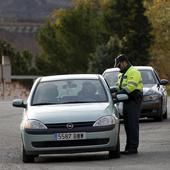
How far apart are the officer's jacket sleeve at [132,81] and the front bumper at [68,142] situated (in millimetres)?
1712

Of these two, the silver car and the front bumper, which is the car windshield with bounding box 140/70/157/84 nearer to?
the silver car

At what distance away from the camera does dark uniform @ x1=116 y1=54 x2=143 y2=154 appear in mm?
15883

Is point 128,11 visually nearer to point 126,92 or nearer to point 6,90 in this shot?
point 6,90

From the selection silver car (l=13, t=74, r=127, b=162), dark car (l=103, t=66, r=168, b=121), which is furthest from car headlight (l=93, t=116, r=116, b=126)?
dark car (l=103, t=66, r=168, b=121)

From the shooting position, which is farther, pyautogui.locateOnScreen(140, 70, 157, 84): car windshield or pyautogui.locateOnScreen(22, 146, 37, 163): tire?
pyautogui.locateOnScreen(140, 70, 157, 84): car windshield

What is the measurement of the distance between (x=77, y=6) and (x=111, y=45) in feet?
65.1

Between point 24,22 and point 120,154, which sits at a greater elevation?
point 120,154

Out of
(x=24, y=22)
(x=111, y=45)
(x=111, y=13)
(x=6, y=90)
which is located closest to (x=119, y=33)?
(x=111, y=13)

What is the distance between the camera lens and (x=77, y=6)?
9538cm

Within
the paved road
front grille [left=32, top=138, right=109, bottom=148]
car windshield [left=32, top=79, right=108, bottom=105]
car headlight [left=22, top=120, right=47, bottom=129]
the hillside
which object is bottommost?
the hillside

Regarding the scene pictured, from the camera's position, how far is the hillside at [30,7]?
17038 centimetres

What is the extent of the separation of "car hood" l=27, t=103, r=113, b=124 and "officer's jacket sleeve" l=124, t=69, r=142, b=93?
1.07 meters

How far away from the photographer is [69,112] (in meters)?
14.5

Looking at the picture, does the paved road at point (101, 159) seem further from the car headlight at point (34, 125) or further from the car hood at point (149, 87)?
the car hood at point (149, 87)
